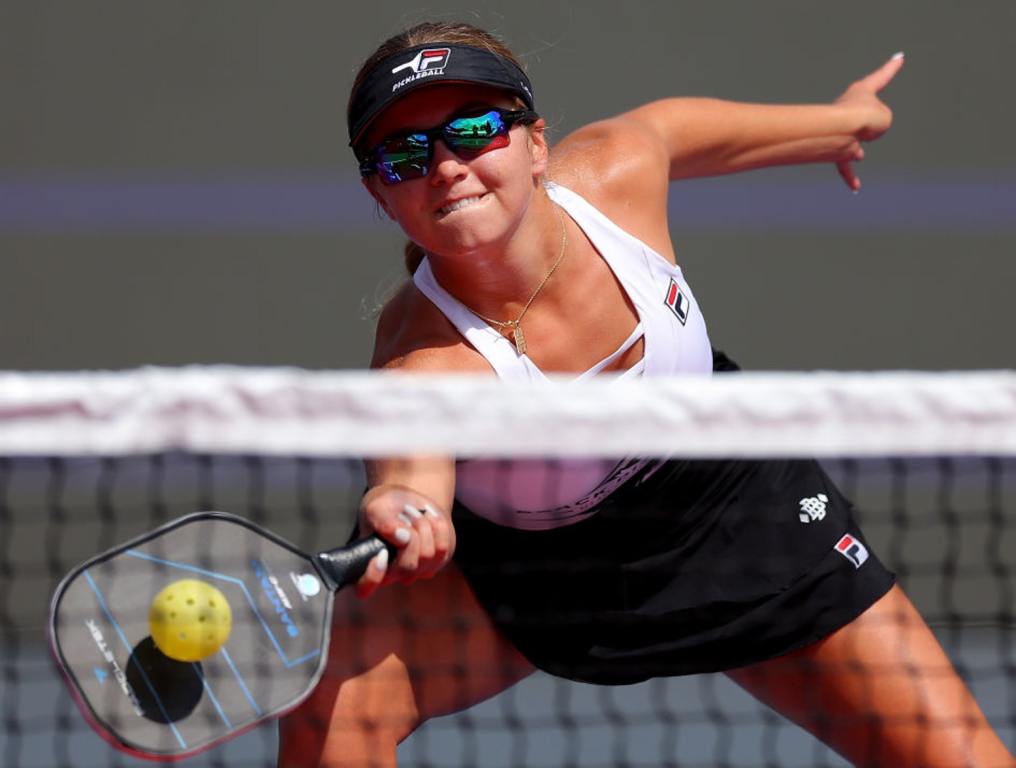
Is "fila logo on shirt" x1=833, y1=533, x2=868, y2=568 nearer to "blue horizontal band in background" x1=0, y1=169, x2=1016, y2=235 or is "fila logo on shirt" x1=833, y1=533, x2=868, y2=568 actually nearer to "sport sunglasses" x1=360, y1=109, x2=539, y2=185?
"sport sunglasses" x1=360, y1=109, x2=539, y2=185

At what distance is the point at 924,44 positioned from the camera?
17.3 feet

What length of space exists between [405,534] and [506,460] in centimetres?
37

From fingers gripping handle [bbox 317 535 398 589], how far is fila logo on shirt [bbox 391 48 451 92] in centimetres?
68

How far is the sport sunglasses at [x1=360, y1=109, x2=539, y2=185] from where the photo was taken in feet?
7.39

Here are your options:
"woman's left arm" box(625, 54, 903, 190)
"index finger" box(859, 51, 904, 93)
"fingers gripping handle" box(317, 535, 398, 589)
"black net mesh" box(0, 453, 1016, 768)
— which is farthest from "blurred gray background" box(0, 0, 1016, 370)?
"fingers gripping handle" box(317, 535, 398, 589)

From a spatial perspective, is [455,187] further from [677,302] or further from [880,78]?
[880,78]

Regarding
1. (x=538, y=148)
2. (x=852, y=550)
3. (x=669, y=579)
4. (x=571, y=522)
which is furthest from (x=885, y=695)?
(x=538, y=148)

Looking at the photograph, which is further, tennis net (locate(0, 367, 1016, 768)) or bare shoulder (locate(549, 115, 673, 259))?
bare shoulder (locate(549, 115, 673, 259))

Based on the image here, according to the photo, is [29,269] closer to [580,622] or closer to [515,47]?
[515,47]

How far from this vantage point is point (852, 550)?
2.59 m

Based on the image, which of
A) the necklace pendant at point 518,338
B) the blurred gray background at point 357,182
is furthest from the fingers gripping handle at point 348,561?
the blurred gray background at point 357,182

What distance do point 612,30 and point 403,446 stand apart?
357 centimetres

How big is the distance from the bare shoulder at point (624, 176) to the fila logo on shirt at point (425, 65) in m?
0.39

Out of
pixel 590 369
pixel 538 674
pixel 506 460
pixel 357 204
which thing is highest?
pixel 357 204
